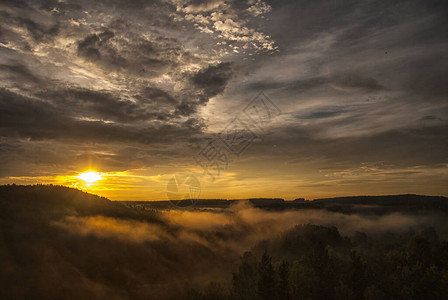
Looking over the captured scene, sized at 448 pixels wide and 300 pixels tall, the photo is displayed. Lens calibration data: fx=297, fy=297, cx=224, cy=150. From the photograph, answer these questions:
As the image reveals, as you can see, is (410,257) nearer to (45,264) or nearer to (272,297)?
(272,297)

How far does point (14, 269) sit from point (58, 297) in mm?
33411

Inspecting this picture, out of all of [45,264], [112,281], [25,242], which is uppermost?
[25,242]

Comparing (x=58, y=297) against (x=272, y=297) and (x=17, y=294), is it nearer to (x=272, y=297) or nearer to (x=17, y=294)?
(x=17, y=294)

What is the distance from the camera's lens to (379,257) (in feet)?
339

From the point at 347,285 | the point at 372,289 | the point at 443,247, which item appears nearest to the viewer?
the point at 372,289

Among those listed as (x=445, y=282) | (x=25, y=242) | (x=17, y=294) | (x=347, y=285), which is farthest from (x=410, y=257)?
(x=25, y=242)

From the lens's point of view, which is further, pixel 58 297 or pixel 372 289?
pixel 58 297

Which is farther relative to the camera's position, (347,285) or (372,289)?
(347,285)

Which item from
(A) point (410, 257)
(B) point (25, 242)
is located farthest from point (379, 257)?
(B) point (25, 242)

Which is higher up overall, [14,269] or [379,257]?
[379,257]

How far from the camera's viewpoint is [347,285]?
246ft

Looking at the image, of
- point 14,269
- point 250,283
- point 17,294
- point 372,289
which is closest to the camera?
point 372,289

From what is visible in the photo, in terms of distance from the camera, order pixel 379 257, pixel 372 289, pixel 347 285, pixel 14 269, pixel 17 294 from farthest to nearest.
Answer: pixel 14 269 → pixel 17 294 → pixel 379 257 → pixel 347 285 → pixel 372 289

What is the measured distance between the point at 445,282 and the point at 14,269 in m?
203
